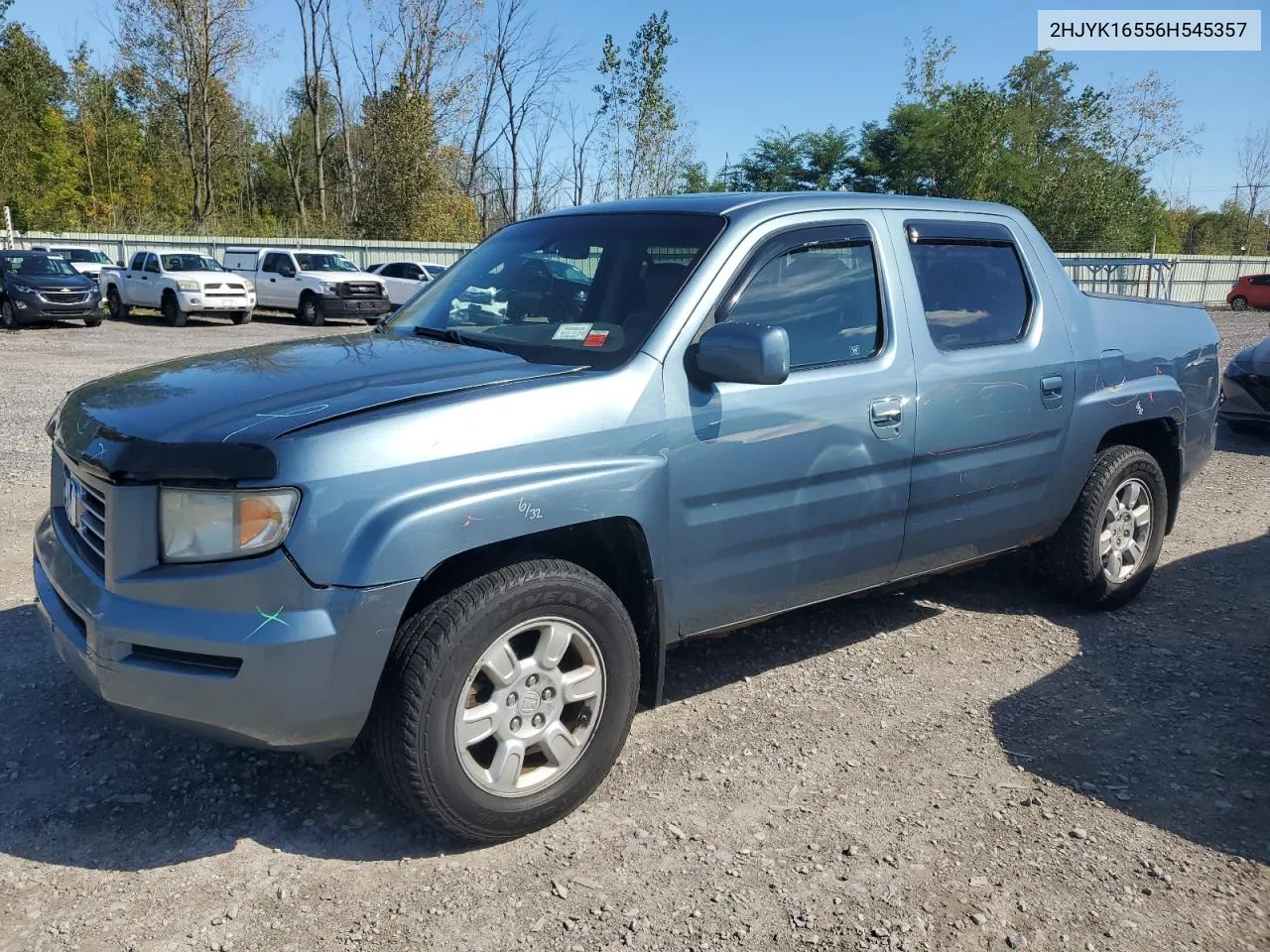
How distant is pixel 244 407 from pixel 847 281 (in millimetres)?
2163

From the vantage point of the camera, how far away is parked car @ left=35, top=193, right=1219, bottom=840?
8.42 ft

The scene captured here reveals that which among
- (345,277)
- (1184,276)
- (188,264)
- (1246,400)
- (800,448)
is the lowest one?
(1246,400)

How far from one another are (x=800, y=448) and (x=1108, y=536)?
226 cm

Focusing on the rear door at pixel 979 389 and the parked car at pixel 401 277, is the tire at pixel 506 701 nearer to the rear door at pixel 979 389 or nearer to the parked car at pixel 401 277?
the rear door at pixel 979 389

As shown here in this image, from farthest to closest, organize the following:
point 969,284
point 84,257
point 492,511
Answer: point 84,257 → point 969,284 → point 492,511

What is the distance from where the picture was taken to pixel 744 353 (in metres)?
3.06

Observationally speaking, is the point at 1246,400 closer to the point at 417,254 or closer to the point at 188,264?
the point at 188,264

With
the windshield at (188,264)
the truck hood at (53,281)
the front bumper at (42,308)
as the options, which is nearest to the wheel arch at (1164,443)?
the front bumper at (42,308)

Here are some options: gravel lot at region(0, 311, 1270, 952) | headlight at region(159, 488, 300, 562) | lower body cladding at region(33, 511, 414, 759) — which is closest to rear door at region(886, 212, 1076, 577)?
gravel lot at region(0, 311, 1270, 952)

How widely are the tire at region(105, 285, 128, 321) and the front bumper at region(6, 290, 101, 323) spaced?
3911 mm

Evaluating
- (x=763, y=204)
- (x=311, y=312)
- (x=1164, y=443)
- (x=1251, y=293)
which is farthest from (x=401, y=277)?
(x=1251, y=293)

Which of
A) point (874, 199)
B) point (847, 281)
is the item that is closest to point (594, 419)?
point (847, 281)

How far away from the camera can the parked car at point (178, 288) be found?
902 inches

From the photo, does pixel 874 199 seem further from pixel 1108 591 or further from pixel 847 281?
pixel 1108 591
